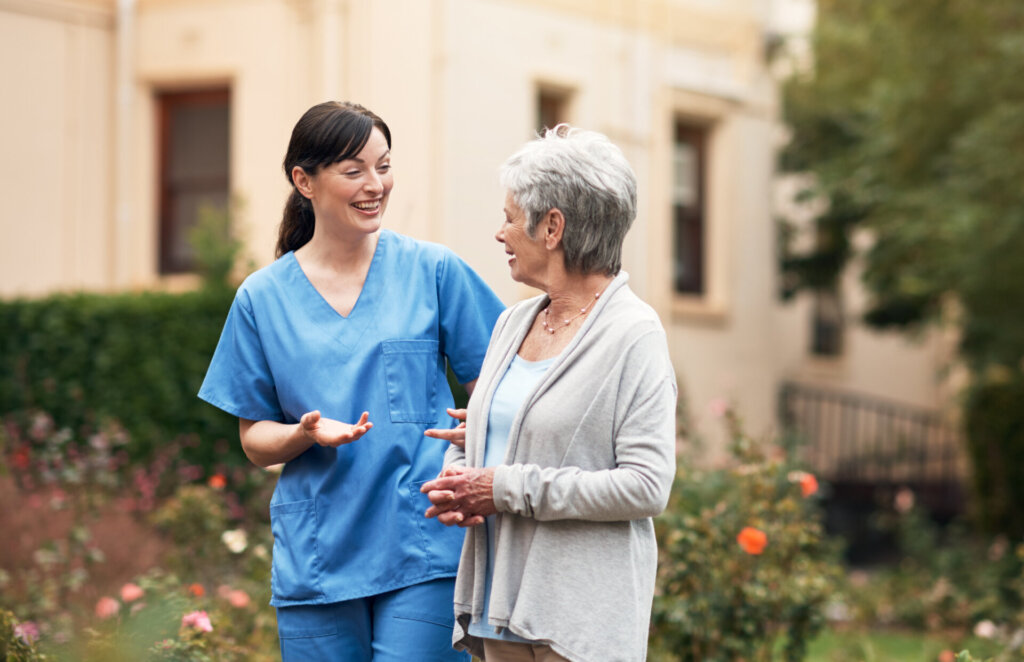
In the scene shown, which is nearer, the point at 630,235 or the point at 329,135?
the point at 329,135

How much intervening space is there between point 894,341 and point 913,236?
7947 mm

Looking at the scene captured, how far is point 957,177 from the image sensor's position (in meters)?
11.5

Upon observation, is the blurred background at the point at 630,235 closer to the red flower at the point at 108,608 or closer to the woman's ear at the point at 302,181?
the red flower at the point at 108,608

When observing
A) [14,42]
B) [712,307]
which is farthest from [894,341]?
[14,42]

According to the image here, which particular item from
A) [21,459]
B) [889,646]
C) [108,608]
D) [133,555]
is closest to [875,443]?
[889,646]

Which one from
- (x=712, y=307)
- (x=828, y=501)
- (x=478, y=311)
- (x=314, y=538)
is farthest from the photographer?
(x=828, y=501)

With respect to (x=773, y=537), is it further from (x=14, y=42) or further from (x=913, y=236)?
(x=14, y=42)

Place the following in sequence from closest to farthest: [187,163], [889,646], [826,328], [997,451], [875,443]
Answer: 1. [889,646]
2. [997,451]
3. [187,163]
4. [875,443]
5. [826,328]

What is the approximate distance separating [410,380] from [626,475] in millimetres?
746

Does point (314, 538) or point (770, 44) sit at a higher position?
point (770, 44)

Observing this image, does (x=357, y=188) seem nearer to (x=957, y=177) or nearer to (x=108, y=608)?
(x=108, y=608)

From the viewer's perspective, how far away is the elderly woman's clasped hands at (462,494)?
296 cm

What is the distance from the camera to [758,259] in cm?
1506

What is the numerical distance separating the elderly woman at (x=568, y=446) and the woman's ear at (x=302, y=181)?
562 millimetres
